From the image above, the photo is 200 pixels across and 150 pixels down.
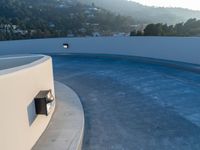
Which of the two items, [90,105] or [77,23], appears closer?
[90,105]

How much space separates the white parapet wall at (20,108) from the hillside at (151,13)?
21.8 m

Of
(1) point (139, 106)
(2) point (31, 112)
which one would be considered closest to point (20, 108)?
(2) point (31, 112)

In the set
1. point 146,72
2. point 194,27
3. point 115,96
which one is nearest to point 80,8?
point 194,27

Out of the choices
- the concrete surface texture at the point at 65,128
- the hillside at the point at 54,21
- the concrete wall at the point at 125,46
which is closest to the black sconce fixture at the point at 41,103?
the concrete surface texture at the point at 65,128

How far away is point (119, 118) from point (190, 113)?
1493 millimetres

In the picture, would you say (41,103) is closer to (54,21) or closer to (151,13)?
(54,21)

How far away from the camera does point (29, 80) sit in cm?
383

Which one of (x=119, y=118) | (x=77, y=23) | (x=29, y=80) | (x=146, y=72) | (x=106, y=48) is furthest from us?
(x=77, y=23)

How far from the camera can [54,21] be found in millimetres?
23375

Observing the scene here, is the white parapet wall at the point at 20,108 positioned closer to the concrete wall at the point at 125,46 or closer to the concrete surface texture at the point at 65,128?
the concrete surface texture at the point at 65,128

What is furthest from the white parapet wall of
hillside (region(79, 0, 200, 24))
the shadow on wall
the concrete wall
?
hillside (region(79, 0, 200, 24))

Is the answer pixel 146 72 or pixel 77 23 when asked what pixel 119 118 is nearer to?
pixel 146 72

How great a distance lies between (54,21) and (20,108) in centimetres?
2093

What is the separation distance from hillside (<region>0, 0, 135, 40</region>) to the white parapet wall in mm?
14734
